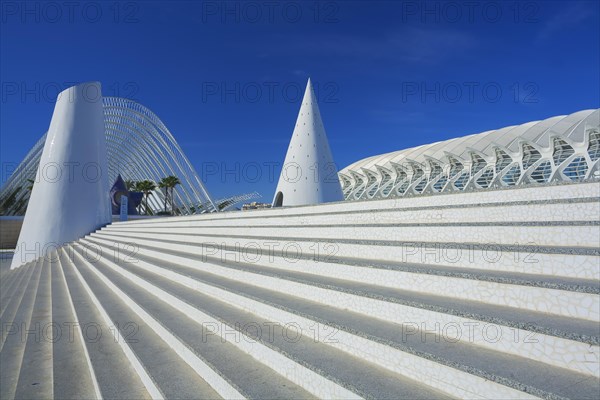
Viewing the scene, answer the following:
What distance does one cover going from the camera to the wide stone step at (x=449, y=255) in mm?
2230

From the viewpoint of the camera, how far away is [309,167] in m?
15.0

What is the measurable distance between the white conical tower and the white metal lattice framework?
9.78 meters

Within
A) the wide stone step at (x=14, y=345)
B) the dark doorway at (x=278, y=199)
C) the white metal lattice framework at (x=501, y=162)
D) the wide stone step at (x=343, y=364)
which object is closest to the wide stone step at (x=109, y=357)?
the wide stone step at (x=14, y=345)

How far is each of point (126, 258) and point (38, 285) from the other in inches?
83.2

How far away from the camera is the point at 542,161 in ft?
109

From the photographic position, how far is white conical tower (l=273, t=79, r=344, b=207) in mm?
14781

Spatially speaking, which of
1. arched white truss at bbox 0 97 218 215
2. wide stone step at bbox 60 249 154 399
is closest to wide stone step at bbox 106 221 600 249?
wide stone step at bbox 60 249 154 399

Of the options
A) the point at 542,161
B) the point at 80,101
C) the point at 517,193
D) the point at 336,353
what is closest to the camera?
the point at 336,353

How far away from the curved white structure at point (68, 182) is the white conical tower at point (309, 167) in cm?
996

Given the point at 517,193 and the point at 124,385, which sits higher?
the point at 517,193

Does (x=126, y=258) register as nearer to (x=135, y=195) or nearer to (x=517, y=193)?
(x=517, y=193)

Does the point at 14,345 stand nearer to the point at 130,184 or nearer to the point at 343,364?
the point at 343,364

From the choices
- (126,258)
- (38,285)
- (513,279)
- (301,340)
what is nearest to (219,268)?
(301,340)

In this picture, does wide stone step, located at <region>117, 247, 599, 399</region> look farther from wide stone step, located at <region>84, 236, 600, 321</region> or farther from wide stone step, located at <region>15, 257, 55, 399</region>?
wide stone step, located at <region>15, 257, 55, 399</region>
